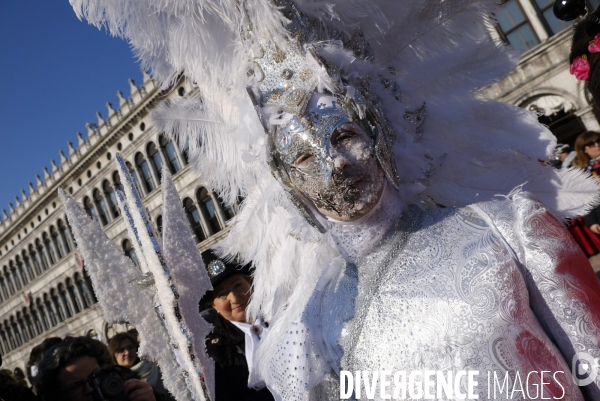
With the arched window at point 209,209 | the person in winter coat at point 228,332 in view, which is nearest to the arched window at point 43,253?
the arched window at point 209,209

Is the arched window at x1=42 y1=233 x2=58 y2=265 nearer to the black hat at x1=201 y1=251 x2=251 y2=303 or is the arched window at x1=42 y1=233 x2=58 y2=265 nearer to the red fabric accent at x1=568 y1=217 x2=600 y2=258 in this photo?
the black hat at x1=201 y1=251 x2=251 y2=303

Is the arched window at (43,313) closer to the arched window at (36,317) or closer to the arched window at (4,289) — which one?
the arched window at (36,317)

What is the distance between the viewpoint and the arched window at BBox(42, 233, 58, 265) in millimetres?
29153

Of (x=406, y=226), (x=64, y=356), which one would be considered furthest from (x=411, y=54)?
(x=64, y=356)

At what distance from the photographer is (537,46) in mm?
11484

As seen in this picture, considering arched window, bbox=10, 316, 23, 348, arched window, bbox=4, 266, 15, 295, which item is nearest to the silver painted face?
arched window, bbox=10, 316, 23, 348

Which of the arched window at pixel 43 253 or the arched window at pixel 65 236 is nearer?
the arched window at pixel 65 236

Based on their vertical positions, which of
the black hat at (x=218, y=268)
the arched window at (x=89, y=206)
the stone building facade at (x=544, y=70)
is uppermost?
the arched window at (x=89, y=206)

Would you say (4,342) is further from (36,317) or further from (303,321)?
(303,321)

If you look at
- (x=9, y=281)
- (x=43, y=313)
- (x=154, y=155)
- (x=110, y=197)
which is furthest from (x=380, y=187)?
(x=9, y=281)

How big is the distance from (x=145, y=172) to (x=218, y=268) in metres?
19.1

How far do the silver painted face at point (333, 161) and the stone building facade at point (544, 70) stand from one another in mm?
10578

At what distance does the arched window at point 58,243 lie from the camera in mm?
28047

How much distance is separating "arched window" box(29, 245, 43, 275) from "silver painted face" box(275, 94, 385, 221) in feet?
109
